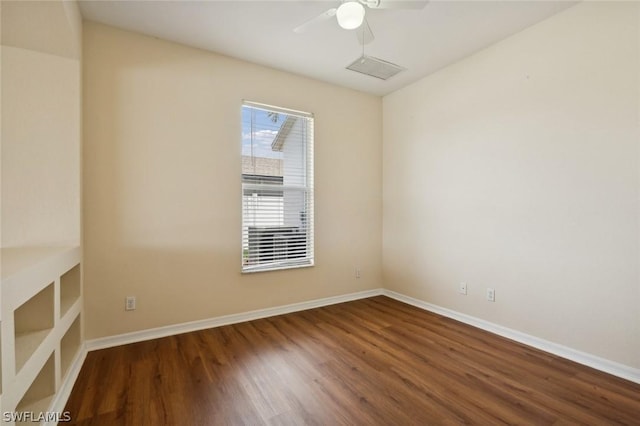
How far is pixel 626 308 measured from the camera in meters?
2.13

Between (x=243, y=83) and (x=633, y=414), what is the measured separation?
398cm

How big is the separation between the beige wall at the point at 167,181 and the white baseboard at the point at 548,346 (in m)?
1.59

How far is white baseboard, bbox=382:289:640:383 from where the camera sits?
2.13m

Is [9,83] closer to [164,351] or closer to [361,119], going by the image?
[164,351]

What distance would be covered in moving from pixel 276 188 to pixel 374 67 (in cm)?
161

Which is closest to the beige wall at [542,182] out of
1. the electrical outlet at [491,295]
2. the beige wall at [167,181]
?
the electrical outlet at [491,295]

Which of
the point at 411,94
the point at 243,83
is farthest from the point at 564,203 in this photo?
the point at 243,83

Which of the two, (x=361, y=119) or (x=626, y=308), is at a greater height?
(x=361, y=119)

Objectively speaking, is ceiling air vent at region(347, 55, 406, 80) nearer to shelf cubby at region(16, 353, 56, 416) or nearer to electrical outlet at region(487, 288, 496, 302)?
electrical outlet at region(487, 288, 496, 302)

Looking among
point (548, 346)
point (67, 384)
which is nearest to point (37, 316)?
point (67, 384)

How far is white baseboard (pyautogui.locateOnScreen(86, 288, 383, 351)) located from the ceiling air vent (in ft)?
8.58

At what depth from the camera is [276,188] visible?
3.43 metres

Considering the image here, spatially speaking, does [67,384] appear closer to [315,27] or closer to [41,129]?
[41,129]

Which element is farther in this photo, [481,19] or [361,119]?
[361,119]
